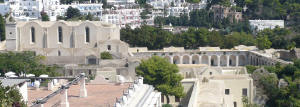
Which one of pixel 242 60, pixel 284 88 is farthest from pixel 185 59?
pixel 284 88

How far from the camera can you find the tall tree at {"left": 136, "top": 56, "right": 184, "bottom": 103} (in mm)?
32594

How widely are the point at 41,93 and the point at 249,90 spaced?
14919 mm

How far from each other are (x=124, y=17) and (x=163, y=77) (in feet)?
198

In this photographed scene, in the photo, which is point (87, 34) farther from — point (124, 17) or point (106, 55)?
point (124, 17)

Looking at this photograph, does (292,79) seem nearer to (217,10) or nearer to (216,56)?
(216,56)

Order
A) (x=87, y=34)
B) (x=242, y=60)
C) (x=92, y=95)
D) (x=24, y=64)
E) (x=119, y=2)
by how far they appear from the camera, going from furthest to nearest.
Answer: (x=119, y=2)
(x=242, y=60)
(x=87, y=34)
(x=24, y=64)
(x=92, y=95)

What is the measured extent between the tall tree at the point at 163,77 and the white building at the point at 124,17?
54764 mm

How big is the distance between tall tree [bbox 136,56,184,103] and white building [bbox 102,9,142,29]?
5476 cm

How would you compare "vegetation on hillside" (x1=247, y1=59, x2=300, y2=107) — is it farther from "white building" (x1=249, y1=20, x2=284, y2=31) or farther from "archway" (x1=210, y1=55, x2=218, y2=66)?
"white building" (x1=249, y1=20, x2=284, y2=31)

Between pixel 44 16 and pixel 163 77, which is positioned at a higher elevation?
pixel 44 16

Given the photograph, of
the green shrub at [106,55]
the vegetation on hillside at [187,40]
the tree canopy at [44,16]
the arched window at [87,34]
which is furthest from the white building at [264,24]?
the green shrub at [106,55]

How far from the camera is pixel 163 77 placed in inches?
1303

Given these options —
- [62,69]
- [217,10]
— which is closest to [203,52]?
[62,69]

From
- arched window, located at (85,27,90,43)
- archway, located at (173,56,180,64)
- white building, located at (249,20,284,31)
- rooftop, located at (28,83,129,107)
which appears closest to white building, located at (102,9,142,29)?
white building, located at (249,20,284,31)
